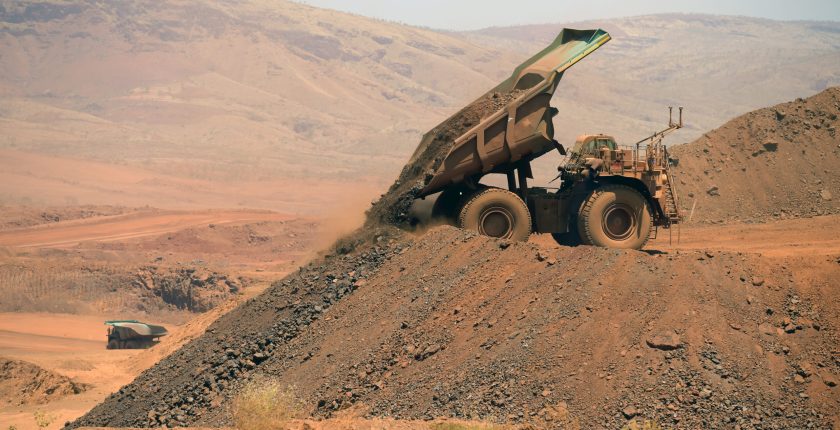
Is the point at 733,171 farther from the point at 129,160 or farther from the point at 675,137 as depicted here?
the point at 675,137

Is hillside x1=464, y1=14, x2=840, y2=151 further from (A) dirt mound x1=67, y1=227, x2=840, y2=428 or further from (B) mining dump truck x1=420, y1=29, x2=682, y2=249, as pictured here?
(A) dirt mound x1=67, y1=227, x2=840, y2=428

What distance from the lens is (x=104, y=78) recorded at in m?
123

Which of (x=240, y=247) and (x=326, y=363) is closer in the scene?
(x=326, y=363)

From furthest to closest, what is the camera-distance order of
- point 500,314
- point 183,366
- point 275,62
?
point 275,62 < point 183,366 < point 500,314

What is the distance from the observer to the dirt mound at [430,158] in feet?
67.0

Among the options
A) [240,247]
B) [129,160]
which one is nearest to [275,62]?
[129,160]

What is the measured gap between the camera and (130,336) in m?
31.9

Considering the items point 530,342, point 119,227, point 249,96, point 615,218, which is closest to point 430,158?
point 615,218

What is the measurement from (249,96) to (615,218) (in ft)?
339

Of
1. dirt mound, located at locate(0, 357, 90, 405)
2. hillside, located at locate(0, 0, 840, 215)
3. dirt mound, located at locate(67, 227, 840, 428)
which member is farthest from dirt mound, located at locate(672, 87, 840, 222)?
hillside, located at locate(0, 0, 840, 215)

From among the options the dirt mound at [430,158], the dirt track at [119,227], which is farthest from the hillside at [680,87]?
the dirt mound at [430,158]

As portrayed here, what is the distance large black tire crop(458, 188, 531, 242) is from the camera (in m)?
19.6

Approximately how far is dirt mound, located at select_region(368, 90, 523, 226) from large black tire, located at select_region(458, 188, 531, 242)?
3.42 ft

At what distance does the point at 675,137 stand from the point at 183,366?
9655 centimetres
